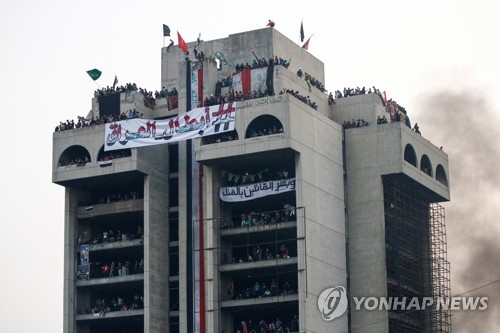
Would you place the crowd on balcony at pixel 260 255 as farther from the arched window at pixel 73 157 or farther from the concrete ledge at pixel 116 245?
the arched window at pixel 73 157

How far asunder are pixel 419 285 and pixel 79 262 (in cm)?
3156

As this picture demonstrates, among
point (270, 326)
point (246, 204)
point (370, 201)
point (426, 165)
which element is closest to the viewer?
point (270, 326)

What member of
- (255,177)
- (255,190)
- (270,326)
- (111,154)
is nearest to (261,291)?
(270,326)

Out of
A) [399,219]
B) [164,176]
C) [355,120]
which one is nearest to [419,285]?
[399,219]

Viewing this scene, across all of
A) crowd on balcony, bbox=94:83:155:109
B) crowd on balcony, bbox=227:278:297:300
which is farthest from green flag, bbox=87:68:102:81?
crowd on balcony, bbox=227:278:297:300

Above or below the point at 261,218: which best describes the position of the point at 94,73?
above

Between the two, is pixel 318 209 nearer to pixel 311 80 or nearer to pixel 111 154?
pixel 311 80

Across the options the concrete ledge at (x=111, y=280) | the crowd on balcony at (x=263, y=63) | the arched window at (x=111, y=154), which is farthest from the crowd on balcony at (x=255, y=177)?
the concrete ledge at (x=111, y=280)

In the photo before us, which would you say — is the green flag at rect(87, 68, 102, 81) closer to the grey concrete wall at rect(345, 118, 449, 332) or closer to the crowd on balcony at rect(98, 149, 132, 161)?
the crowd on balcony at rect(98, 149, 132, 161)

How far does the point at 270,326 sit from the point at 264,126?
689 inches

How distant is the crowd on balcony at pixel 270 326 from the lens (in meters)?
140

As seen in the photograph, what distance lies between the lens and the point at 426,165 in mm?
155125

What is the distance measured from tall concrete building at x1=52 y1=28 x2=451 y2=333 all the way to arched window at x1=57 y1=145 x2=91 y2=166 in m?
0.18

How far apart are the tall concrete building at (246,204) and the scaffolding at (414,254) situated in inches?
7.0
